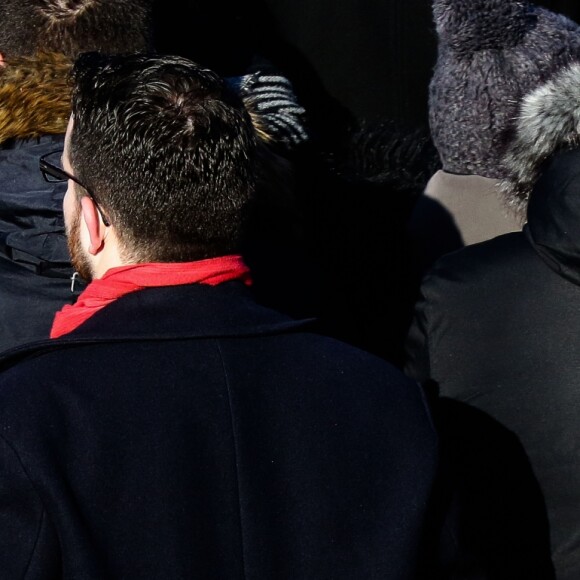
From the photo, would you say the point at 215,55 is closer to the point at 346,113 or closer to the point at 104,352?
the point at 346,113

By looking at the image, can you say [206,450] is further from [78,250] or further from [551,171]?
[551,171]

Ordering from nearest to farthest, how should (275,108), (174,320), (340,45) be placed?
(174,320), (275,108), (340,45)

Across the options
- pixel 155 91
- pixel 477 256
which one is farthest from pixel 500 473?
pixel 155 91

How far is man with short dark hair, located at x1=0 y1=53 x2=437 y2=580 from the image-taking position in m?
1.49

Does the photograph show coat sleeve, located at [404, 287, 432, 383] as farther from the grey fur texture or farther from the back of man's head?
the back of man's head

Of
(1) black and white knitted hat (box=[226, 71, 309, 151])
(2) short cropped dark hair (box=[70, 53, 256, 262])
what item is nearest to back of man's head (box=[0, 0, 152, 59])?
(1) black and white knitted hat (box=[226, 71, 309, 151])

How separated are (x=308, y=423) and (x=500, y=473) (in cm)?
69

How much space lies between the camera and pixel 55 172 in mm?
1873

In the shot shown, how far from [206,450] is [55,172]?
62cm

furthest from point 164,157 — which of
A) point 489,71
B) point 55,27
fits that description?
point 489,71

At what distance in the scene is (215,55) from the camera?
10.5 ft

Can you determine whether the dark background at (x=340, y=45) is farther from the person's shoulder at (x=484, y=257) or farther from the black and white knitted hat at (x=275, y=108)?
the person's shoulder at (x=484, y=257)

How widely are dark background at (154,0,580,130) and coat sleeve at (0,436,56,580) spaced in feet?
6.49

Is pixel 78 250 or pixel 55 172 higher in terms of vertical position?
pixel 55 172
